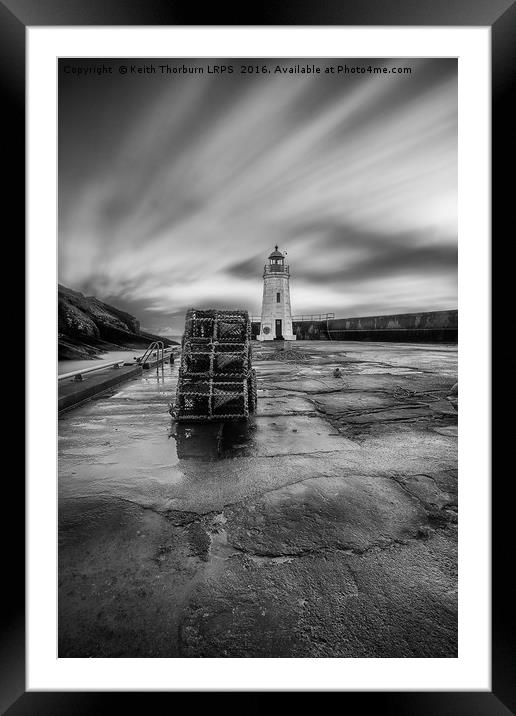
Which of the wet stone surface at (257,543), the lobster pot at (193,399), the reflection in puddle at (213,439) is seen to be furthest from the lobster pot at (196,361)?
the wet stone surface at (257,543)

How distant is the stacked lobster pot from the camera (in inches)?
167

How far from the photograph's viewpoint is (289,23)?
5.33 feet

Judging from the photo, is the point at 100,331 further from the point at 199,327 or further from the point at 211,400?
the point at 211,400

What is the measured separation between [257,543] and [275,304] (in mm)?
25129

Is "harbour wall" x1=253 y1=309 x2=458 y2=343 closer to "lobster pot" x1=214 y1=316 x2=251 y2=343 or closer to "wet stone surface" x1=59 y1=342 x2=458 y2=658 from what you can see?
"lobster pot" x1=214 y1=316 x2=251 y2=343

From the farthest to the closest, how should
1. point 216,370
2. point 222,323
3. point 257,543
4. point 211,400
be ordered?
point 222,323
point 216,370
point 211,400
point 257,543

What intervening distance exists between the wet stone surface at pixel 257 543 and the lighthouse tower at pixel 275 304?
22777 millimetres

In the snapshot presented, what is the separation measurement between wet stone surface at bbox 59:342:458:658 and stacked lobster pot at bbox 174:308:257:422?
548 millimetres

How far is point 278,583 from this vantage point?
1637mm

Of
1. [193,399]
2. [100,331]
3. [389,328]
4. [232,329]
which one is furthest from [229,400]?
[389,328]

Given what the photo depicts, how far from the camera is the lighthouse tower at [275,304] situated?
26312mm

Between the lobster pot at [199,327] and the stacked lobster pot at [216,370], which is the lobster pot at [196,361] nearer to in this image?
the stacked lobster pot at [216,370]

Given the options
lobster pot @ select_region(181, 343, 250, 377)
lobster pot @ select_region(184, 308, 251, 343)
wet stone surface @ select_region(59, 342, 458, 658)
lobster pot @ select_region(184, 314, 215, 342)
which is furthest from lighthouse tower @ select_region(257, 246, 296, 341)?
wet stone surface @ select_region(59, 342, 458, 658)
